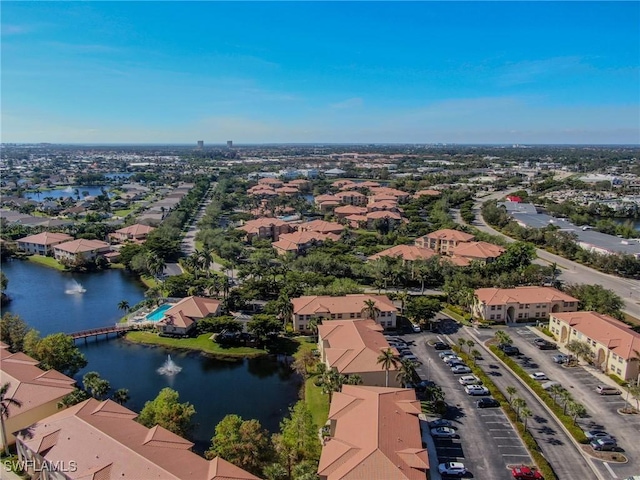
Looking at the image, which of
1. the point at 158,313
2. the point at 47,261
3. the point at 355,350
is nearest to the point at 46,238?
the point at 47,261

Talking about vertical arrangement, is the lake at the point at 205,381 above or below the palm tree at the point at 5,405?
below

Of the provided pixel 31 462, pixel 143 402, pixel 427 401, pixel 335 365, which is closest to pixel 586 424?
pixel 427 401

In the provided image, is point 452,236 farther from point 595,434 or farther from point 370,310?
point 595,434

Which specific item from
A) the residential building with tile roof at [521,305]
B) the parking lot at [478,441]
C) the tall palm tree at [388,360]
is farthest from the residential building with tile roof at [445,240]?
the tall palm tree at [388,360]

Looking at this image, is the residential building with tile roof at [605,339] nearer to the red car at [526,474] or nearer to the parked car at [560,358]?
the parked car at [560,358]

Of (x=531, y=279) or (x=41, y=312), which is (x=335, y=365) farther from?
(x=41, y=312)
